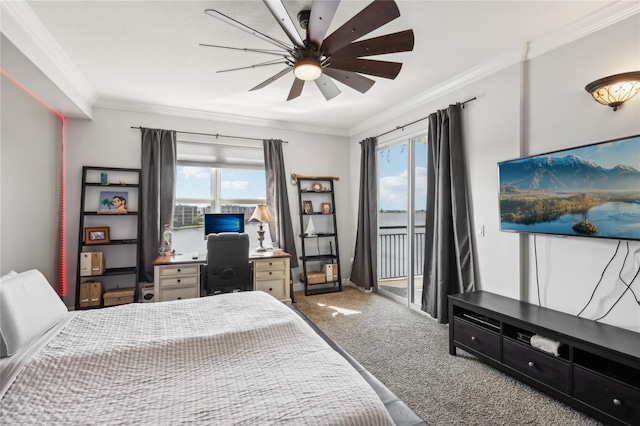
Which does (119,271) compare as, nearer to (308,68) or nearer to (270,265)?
(270,265)

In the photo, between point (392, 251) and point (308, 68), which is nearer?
point (308, 68)

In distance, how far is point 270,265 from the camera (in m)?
4.10

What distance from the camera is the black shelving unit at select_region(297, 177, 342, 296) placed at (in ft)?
16.0

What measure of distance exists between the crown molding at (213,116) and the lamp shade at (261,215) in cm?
132

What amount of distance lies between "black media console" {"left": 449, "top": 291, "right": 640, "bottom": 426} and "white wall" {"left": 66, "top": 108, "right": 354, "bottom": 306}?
2.96 m

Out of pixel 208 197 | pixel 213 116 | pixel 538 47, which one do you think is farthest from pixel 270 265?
pixel 538 47

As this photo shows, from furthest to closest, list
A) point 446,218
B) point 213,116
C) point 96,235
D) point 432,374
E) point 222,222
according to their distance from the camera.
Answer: point 213,116 < point 222,222 < point 96,235 < point 446,218 < point 432,374

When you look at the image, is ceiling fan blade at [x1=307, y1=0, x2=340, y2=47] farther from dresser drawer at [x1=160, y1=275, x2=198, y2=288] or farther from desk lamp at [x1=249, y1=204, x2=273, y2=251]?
dresser drawer at [x1=160, y1=275, x2=198, y2=288]

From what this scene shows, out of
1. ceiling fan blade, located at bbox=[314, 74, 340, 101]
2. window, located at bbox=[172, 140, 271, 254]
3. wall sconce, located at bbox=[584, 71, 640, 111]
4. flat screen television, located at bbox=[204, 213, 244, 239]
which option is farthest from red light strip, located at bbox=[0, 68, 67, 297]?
wall sconce, located at bbox=[584, 71, 640, 111]

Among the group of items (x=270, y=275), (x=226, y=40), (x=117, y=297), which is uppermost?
(x=226, y=40)

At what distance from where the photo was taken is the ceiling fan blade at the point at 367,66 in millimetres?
2041

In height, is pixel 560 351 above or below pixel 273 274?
below

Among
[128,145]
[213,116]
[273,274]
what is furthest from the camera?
[213,116]

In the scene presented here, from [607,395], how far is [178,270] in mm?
3821
